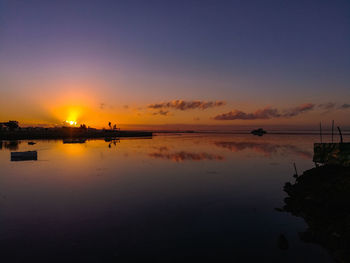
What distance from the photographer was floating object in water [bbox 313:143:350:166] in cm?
2416

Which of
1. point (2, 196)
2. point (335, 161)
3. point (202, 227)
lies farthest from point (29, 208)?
point (335, 161)

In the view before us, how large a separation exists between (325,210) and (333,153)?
52.9 feet

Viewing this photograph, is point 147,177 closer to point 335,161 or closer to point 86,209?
point 86,209

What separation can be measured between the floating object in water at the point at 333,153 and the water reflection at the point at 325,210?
325 cm

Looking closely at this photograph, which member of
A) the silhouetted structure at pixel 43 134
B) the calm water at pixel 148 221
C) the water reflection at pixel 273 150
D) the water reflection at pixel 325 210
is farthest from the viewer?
the silhouetted structure at pixel 43 134

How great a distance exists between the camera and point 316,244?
11.5 meters

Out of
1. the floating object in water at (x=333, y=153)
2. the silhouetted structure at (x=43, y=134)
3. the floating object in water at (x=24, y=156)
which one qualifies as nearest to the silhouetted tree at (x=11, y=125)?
the silhouetted structure at (x=43, y=134)

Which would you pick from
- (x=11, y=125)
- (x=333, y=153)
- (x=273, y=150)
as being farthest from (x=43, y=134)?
(x=333, y=153)

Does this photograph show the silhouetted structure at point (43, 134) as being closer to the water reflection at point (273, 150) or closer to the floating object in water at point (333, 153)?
the water reflection at point (273, 150)

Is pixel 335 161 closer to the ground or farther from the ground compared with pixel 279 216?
farther from the ground

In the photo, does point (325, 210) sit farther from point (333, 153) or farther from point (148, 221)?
point (333, 153)

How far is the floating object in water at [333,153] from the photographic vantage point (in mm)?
24156

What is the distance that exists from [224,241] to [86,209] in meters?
9.84

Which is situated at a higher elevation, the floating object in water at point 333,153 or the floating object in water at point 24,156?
the floating object in water at point 333,153
